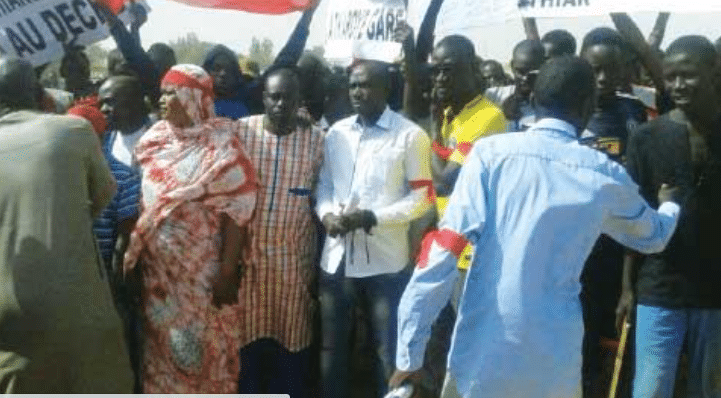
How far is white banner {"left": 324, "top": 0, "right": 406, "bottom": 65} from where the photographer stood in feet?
20.9

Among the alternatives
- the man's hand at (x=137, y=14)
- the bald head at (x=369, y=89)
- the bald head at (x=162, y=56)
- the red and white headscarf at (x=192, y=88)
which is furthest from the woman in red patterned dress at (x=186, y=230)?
the man's hand at (x=137, y=14)

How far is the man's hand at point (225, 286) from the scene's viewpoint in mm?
5363

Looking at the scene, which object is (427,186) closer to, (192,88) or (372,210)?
(372,210)

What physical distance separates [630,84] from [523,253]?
2.53 metres

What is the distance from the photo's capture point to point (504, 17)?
21.1 ft

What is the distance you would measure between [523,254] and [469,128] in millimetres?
1873

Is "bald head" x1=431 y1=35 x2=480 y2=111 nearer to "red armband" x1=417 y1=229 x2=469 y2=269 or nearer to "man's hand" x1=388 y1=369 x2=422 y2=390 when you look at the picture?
"red armband" x1=417 y1=229 x2=469 y2=269

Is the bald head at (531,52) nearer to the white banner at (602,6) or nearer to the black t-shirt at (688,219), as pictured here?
the white banner at (602,6)

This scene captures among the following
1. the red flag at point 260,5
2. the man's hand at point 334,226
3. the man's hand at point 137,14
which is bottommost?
the man's hand at point 334,226

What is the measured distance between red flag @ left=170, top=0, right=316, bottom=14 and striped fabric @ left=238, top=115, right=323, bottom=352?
67.0 inches

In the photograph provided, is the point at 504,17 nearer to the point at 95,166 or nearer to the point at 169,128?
the point at 169,128

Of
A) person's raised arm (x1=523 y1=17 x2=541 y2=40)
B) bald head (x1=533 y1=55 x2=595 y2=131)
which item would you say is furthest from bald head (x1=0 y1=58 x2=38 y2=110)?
person's raised arm (x1=523 y1=17 x2=541 y2=40)

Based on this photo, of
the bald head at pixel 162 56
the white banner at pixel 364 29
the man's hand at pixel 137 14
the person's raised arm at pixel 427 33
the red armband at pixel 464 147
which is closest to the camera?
the red armband at pixel 464 147

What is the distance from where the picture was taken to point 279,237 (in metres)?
5.62
